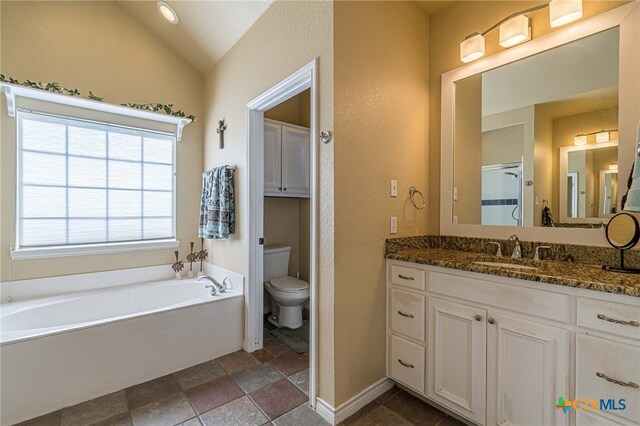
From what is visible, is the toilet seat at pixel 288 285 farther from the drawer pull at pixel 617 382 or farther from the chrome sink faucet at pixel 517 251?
the drawer pull at pixel 617 382

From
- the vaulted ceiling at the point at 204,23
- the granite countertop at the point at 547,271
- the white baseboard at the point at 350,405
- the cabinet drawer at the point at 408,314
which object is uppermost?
the vaulted ceiling at the point at 204,23

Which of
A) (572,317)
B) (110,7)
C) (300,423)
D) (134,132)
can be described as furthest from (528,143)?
(110,7)

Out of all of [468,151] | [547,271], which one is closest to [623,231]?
[547,271]

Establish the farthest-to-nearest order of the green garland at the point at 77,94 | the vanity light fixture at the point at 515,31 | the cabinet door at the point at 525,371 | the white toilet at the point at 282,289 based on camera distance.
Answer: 1. the white toilet at the point at 282,289
2. the green garland at the point at 77,94
3. the vanity light fixture at the point at 515,31
4. the cabinet door at the point at 525,371

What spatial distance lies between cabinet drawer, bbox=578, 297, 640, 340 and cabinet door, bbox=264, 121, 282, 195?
2336 mm

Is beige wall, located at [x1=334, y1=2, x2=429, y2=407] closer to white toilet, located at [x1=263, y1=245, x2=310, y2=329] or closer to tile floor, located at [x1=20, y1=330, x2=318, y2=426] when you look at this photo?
tile floor, located at [x1=20, y1=330, x2=318, y2=426]

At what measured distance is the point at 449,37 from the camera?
2023 mm

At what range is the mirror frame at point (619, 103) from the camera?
1341 mm

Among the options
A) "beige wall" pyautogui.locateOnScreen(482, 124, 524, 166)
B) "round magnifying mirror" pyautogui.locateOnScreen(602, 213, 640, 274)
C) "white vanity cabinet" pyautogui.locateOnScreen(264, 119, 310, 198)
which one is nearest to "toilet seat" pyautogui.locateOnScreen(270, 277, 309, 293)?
"white vanity cabinet" pyautogui.locateOnScreen(264, 119, 310, 198)

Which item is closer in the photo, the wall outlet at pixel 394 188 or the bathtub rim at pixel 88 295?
the bathtub rim at pixel 88 295

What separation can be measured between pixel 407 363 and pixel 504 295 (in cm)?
76

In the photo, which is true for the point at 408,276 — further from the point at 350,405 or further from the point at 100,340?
the point at 100,340

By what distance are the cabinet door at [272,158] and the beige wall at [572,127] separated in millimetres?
2168

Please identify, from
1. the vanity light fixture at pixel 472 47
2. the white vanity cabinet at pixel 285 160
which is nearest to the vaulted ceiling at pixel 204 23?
the vanity light fixture at pixel 472 47
